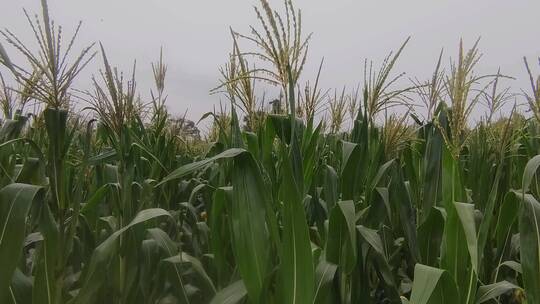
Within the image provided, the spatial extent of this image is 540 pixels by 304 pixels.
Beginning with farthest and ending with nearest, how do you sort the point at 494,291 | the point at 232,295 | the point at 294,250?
the point at 494,291 → the point at 232,295 → the point at 294,250

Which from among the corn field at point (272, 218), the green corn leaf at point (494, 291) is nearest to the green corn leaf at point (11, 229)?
the corn field at point (272, 218)

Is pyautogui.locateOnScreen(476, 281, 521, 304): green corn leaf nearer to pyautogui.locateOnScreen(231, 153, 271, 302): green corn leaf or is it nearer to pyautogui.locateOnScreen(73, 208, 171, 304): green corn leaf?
pyautogui.locateOnScreen(231, 153, 271, 302): green corn leaf

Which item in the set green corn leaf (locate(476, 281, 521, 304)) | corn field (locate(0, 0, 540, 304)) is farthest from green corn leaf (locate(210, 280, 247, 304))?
green corn leaf (locate(476, 281, 521, 304))

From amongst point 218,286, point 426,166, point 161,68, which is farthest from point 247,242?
point 161,68

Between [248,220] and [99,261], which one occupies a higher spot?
[248,220]

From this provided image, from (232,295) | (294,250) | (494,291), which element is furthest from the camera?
(494,291)

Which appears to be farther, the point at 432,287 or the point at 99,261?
the point at 99,261

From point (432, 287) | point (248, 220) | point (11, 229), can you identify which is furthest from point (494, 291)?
point (11, 229)

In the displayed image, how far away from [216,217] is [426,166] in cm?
87

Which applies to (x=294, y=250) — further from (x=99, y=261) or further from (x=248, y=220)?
(x=99, y=261)

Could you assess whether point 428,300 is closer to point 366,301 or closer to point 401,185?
point 366,301

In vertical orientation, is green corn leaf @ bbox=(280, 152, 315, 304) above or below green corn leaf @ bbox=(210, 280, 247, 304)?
above

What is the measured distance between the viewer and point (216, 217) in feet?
5.37

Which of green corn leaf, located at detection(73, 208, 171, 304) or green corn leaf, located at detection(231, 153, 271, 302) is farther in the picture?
green corn leaf, located at detection(73, 208, 171, 304)
